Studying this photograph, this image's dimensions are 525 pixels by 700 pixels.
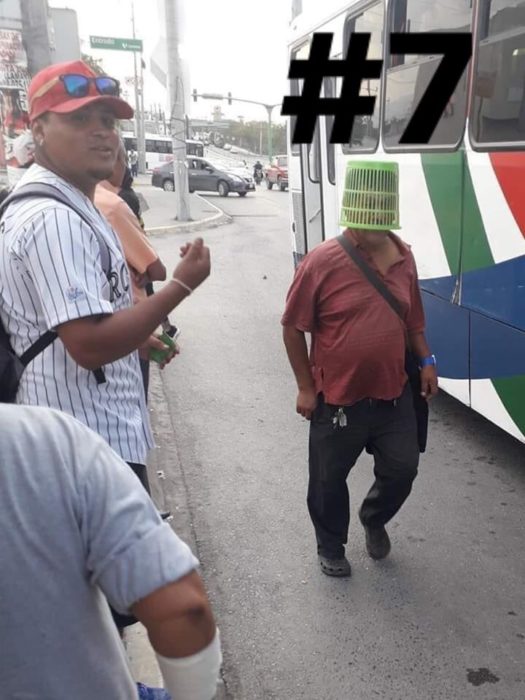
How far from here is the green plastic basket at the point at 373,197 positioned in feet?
8.79

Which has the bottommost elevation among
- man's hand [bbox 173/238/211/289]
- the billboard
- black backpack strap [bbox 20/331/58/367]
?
black backpack strap [bbox 20/331/58/367]

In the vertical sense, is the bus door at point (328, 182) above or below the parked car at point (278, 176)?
above

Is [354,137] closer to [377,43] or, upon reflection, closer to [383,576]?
[377,43]

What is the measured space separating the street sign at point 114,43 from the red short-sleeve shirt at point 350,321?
23.8 metres

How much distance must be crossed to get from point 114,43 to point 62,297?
2493 cm

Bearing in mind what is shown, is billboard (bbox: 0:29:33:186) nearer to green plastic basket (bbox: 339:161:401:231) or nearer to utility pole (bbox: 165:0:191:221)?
green plastic basket (bbox: 339:161:401:231)

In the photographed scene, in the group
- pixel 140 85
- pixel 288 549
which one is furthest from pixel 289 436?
pixel 140 85

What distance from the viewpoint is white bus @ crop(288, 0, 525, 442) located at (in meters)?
3.64

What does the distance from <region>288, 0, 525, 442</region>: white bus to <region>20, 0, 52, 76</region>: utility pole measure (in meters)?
2.45

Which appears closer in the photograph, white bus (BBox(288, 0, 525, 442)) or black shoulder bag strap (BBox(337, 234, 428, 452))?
black shoulder bag strap (BBox(337, 234, 428, 452))

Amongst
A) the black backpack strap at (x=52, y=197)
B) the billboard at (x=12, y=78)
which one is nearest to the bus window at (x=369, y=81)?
the billboard at (x=12, y=78)

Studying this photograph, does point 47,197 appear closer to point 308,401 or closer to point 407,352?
point 308,401

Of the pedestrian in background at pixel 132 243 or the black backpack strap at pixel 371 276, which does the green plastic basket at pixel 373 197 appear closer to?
the black backpack strap at pixel 371 276

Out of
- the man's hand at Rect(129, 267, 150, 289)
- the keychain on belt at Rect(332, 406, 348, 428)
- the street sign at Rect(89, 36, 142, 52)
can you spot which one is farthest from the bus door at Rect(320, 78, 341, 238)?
the street sign at Rect(89, 36, 142, 52)
